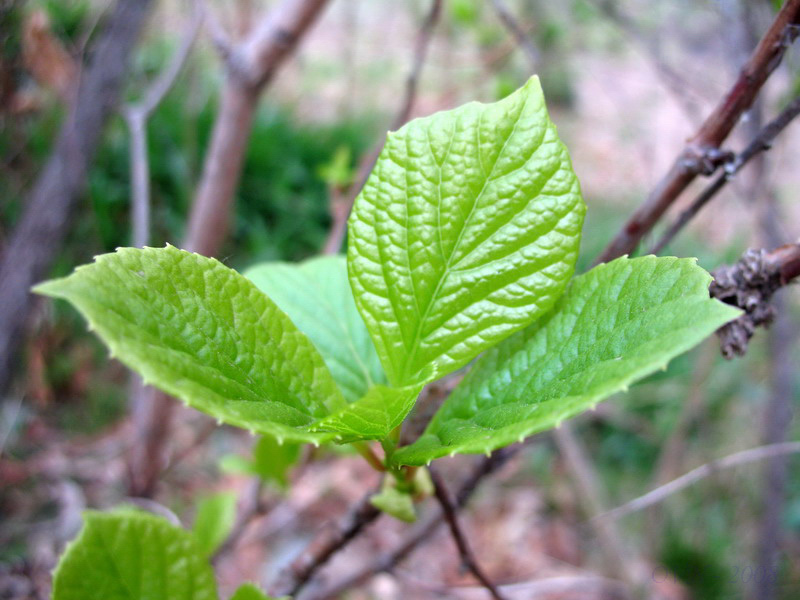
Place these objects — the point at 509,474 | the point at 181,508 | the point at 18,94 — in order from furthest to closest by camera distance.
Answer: the point at 509,474 < the point at 181,508 < the point at 18,94

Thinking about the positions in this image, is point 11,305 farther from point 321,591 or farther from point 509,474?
point 509,474

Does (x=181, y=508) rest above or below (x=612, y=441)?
below

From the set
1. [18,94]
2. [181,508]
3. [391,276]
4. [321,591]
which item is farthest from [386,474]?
[18,94]

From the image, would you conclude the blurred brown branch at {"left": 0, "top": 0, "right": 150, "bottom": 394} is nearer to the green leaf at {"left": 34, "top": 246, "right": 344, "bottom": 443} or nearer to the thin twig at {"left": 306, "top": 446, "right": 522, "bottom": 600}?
the thin twig at {"left": 306, "top": 446, "right": 522, "bottom": 600}

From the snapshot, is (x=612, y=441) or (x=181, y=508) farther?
(x=612, y=441)

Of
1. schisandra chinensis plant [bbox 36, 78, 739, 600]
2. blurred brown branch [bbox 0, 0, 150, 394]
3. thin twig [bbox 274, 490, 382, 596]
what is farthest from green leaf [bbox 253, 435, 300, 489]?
blurred brown branch [bbox 0, 0, 150, 394]

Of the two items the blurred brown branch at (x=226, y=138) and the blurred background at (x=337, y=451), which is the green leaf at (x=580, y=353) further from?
the blurred brown branch at (x=226, y=138)
